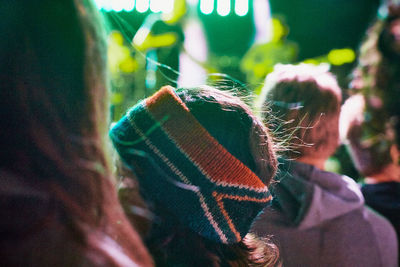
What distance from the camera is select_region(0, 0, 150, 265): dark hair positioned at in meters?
0.48

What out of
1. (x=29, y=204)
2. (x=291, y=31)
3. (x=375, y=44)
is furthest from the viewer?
(x=291, y=31)

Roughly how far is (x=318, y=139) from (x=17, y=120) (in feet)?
2.84

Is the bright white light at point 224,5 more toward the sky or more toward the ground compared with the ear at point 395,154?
more toward the sky

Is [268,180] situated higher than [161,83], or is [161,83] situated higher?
[161,83]

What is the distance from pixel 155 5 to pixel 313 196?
830mm

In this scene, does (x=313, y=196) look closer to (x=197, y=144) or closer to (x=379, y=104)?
(x=379, y=104)

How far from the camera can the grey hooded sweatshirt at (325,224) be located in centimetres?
103

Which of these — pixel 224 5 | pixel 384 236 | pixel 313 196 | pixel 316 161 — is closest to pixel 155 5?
pixel 316 161

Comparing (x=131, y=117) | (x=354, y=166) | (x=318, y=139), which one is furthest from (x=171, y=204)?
(x=354, y=166)

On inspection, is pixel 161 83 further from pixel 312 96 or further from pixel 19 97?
pixel 312 96

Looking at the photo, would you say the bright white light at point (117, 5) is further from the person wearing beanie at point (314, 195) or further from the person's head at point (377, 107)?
the person's head at point (377, 107)

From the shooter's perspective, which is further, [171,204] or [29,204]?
→ [171,204]

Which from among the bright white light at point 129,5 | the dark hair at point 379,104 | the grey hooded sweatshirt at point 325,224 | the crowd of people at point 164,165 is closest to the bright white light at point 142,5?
the bright white light at point 129,5

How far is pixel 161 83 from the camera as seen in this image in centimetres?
85
